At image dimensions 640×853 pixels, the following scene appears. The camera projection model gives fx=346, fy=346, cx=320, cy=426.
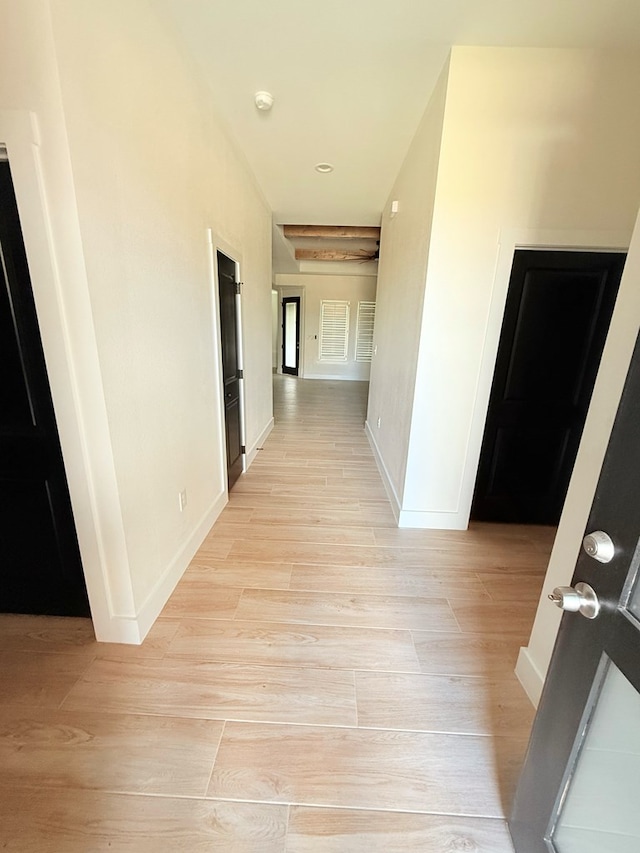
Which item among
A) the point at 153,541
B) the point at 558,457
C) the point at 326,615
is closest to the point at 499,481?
the point at 558,457

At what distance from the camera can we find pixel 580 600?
695 mm

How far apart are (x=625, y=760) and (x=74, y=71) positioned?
234 centimetres

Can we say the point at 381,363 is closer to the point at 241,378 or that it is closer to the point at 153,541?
the point at 241,378

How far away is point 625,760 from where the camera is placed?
2.31 feet

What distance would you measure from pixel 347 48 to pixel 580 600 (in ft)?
8.53

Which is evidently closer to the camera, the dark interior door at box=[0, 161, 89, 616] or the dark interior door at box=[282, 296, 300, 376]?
the dark interior door at box=[0, 161, 89, 616]

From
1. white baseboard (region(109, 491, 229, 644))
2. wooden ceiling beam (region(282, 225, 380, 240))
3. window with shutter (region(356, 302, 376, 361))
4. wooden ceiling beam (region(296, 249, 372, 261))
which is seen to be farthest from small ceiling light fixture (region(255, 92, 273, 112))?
window with shutter (region(356, 302, 376, 361))

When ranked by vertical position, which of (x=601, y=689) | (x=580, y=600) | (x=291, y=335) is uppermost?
(x=291, y=335)

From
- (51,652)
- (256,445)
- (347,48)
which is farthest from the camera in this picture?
(256,445)

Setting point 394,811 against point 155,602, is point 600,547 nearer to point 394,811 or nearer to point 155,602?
point 394,811

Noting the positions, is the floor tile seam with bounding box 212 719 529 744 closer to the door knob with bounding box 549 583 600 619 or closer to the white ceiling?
the door knob with bounding box 549 583 600 619

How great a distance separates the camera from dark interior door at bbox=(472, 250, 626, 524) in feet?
7.11

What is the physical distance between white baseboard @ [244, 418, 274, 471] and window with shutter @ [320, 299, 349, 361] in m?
4.56

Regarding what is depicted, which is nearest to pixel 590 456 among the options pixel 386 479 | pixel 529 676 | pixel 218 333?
pixel 529 676
